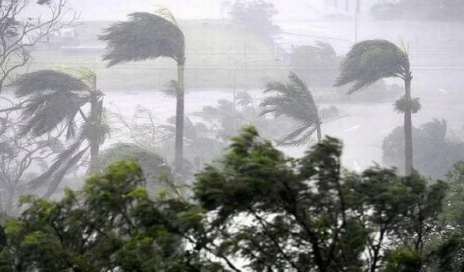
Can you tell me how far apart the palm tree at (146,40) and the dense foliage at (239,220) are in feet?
18.8

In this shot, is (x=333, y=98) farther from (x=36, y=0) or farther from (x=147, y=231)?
(x=147, y=231)

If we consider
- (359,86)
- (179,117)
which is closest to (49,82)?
(179,117)

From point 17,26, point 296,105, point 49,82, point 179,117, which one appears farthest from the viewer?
point 17,26

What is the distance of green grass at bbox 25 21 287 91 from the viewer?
13.5 metres

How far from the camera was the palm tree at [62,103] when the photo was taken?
973 cm

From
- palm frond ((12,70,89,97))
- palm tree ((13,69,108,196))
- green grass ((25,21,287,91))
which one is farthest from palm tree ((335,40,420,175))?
green grass ((25,21,287,91))

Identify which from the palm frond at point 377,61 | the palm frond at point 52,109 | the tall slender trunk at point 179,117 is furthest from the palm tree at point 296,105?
the palm frond at point 52,109

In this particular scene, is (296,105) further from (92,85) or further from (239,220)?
(239,220)

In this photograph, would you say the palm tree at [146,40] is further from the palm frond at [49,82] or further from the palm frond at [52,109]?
the palm frond at [52,109]

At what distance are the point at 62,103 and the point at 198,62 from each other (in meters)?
5.09

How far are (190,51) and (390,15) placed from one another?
4005mm

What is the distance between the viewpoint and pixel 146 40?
31.4 ft

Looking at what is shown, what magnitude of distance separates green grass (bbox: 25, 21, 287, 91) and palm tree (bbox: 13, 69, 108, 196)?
105 inches

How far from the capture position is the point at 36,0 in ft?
39.5
